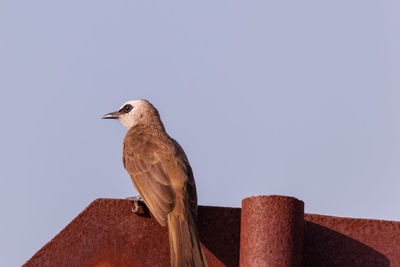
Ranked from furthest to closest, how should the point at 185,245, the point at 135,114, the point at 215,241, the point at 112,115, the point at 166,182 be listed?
the point at 112,115
the point at 135,114
the point at 166,182
the point at 185,245
the point at 215,241

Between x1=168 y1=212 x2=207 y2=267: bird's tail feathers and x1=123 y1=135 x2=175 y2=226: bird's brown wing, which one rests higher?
x1=123 y1=135 x2=175 y2=226: bird's brown wing

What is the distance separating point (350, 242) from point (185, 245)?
954 millimetres

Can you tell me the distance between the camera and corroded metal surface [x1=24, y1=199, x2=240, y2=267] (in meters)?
3.23

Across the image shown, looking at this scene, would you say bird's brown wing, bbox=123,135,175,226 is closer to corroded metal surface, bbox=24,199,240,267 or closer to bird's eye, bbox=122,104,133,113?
corroded metal surface, bbox=24,199,240,267

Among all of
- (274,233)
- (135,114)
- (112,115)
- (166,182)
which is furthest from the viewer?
(112,115)

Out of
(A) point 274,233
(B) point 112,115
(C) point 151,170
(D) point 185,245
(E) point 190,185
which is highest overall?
(B) point 112,115

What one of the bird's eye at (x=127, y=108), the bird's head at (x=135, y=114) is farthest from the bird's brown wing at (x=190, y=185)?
the bird's eye at (x=127, y=108)

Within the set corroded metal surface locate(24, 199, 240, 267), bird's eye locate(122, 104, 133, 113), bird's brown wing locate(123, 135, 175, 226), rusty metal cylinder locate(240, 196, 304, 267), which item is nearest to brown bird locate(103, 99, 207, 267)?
bird's brown wing locate(123, 135, 175, 226)

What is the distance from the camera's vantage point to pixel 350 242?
324 centimetres

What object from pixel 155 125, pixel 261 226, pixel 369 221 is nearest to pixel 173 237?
pixel 261 226

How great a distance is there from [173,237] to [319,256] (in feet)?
2.97

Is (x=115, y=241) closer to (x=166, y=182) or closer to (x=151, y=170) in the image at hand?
(x=166, y=182)

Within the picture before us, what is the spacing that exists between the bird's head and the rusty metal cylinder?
14.5ft

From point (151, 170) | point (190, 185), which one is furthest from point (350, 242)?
point (151, 170)
